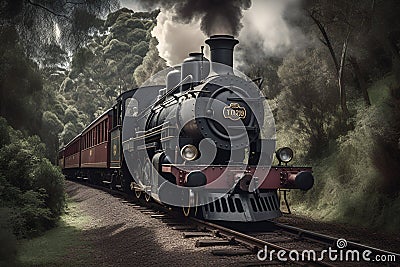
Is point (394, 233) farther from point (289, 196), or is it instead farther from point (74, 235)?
point (74, 235)

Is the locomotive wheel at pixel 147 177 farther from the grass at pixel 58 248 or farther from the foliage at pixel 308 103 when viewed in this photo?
the foliage at pixel 308 103

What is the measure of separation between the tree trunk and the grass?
8.28 metres

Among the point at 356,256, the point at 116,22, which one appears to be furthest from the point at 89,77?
the point at 356,256

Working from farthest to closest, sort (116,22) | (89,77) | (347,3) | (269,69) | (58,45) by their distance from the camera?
(89,77) < (116,22) < (269,69) < (347,3) < (58,45)

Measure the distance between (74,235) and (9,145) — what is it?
2479 millimetres

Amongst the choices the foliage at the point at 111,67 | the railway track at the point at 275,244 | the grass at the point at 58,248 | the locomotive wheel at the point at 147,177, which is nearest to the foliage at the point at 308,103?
the locomotive wheel at the point at 147,177

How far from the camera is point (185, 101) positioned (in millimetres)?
8922

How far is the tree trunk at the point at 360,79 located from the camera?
1291cm

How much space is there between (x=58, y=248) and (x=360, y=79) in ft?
32.0

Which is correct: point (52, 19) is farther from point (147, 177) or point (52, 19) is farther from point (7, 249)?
point (7, 249)

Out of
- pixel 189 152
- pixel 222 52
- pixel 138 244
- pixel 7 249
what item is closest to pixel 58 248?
pixel 138 244

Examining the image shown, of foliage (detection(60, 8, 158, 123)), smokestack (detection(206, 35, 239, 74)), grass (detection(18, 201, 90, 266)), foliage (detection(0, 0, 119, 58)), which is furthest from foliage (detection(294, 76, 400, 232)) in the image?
foliage (detection(60, 8, 158, 123))
